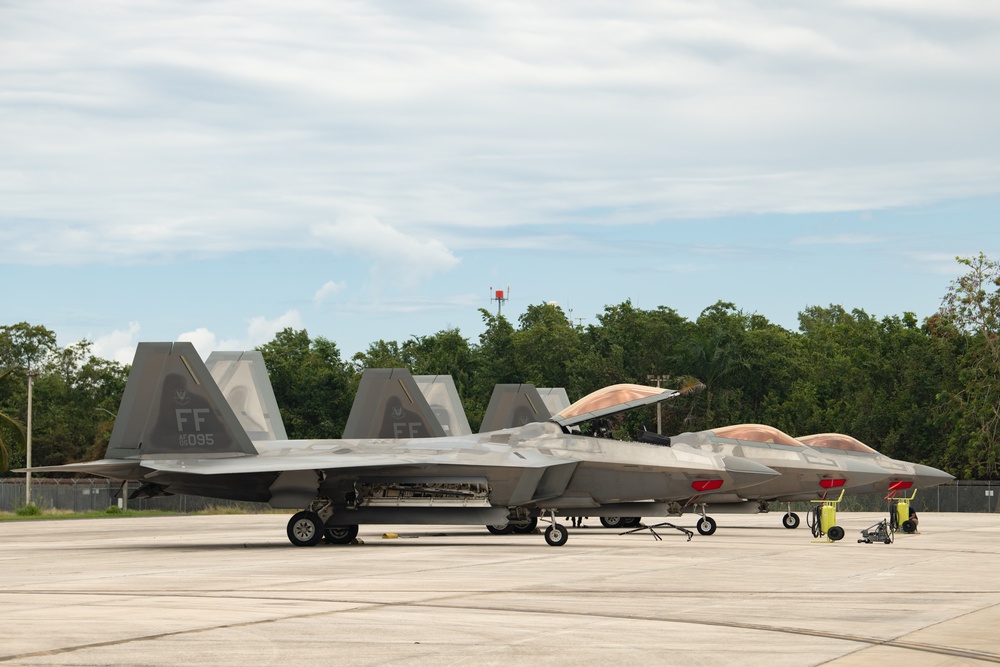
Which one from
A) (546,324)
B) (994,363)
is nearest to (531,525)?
(994,363)

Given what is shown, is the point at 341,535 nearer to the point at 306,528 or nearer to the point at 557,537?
the point at 306,528

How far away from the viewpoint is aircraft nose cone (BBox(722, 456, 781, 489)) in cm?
2603

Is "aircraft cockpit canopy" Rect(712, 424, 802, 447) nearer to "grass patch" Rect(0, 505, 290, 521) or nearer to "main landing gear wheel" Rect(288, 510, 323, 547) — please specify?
"main landing gear wheel" Rect(288, 510, 323, 547)

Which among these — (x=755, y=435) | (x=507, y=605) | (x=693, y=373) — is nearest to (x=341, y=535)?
(x=755, y=435)

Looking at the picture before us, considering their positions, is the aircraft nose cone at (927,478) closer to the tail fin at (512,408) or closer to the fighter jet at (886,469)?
the fighter jet at (886,469)

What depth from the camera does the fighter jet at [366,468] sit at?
78.1 feet

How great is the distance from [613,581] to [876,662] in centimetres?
662

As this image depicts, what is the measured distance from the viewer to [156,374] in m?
25.2

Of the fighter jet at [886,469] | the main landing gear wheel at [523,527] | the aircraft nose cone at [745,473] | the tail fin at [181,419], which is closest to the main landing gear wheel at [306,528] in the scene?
the tail fin at [181,419]

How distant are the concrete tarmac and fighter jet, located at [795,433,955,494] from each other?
7859mm

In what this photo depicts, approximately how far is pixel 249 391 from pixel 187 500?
28.3 metres

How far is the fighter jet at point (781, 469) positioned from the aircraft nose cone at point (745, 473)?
6.60 ft

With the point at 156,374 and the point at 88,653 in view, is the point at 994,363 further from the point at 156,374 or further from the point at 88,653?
the point at 88,653

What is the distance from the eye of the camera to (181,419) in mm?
24406
